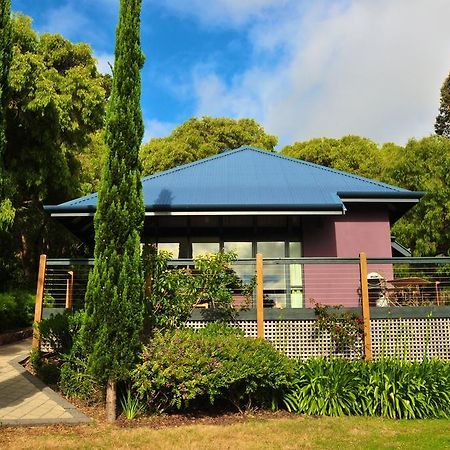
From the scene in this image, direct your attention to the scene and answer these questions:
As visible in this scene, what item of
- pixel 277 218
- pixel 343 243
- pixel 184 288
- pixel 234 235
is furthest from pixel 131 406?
pixel 343 243

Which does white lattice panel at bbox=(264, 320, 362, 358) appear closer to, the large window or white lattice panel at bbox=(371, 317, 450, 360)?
white lattice panel at bbox=(371, 317, 450, 360)

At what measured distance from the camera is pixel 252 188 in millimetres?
12953

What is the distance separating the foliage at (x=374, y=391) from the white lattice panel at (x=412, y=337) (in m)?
1.06

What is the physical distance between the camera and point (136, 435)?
6027 mm

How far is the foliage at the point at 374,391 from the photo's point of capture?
22.9 ft

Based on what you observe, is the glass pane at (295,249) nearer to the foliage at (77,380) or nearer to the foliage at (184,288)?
the foliage at (184,288)

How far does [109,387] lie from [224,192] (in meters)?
6.94

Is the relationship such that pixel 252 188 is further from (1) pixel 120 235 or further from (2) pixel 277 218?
(1) pixel 120 235

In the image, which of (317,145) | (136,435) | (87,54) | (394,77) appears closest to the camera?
(136,435)

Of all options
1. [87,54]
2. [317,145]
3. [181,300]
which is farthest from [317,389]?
[317,145]

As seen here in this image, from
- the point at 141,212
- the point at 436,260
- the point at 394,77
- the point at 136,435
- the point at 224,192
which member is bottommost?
the point at 136,435

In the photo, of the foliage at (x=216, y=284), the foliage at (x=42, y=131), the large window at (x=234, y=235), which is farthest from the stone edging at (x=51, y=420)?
the foliage at (x=42, y=131)

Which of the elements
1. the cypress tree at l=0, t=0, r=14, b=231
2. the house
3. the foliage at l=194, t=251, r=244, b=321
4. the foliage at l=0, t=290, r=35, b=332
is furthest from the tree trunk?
the foliage at l=0, t=290, r=35, b=332

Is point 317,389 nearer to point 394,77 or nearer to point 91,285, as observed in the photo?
point 91,285
